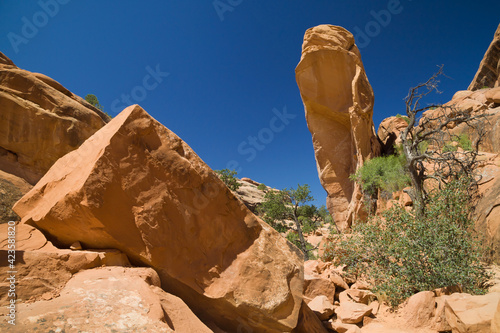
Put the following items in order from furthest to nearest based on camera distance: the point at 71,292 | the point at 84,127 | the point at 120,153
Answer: the point at 84,127
the point at 120,153
the point at 71,292

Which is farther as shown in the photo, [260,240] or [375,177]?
[375,177]

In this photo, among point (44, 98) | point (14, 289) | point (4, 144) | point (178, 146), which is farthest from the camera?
point (44, 98)

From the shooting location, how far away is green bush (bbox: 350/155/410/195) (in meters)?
14.6

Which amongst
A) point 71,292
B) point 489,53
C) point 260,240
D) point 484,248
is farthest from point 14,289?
point 489,53

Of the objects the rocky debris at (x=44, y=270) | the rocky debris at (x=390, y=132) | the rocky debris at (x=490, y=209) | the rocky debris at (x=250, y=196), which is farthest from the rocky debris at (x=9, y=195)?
the rocky debris at (x=250, y=196)

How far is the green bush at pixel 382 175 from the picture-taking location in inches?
573

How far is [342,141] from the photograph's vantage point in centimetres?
1962

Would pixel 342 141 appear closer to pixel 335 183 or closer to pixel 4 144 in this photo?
pixel 335 183

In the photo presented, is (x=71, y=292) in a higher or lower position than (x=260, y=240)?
lower

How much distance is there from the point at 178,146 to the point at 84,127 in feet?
31.8

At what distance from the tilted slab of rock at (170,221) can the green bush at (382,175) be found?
13236 millimetres

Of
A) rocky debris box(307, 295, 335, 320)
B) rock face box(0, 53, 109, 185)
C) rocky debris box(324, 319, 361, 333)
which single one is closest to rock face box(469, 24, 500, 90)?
rocky debris box(307, 295, 335, 320)

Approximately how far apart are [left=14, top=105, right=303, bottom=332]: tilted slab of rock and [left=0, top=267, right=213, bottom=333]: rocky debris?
462 mm

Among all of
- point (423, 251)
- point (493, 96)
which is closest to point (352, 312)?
point (423, 251)
